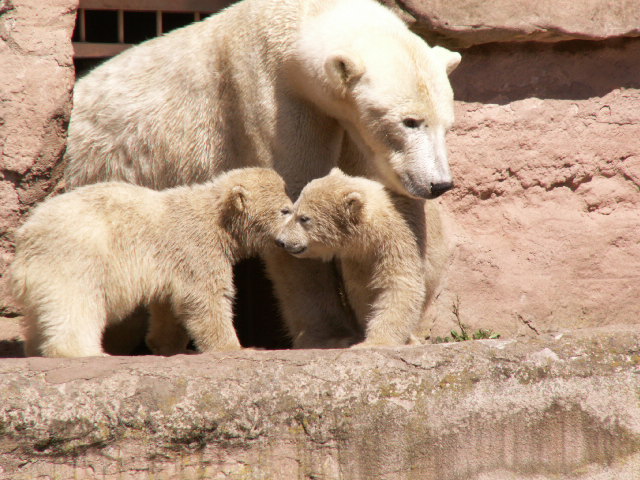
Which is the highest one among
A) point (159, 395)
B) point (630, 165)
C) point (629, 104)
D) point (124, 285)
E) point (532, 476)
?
point (629, 104)

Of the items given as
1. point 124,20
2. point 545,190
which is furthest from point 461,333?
point 124,20

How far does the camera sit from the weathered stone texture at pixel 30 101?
4906mm

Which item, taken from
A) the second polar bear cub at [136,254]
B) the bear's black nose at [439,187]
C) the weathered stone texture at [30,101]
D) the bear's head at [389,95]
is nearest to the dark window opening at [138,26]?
the weathered stone texture at [30,101]

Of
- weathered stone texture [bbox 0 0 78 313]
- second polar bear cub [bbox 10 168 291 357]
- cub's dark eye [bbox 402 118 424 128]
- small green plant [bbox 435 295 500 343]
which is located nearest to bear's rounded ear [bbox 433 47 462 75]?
cub's dark eye [bbox 402 118 424 128]

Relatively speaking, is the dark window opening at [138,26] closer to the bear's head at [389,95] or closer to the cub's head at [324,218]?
the bear's head at [389,95]

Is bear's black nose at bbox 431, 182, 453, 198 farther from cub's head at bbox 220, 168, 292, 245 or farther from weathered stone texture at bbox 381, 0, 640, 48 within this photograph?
weathered stone texture at bbox 381, 0, 640, 48

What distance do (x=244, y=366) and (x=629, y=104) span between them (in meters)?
3.50

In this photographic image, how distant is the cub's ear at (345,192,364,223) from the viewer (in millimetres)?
4629

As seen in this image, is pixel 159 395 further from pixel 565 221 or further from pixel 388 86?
pixel 565 221

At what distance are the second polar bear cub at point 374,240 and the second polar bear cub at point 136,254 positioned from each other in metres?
0.16

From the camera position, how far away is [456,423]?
12.6 feet

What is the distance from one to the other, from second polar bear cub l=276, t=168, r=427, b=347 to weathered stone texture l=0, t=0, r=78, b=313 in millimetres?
1375

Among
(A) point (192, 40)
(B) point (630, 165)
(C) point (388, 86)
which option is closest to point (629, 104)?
(B) point (630, 165)

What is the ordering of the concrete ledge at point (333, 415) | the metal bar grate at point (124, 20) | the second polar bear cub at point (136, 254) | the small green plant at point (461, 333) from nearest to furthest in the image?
the concrete ledge at point (333, 415) → the second polar bear cub at point (136, 254) → the small green plant at point (461, 333) → the metal bar grate at point (124, 20)
